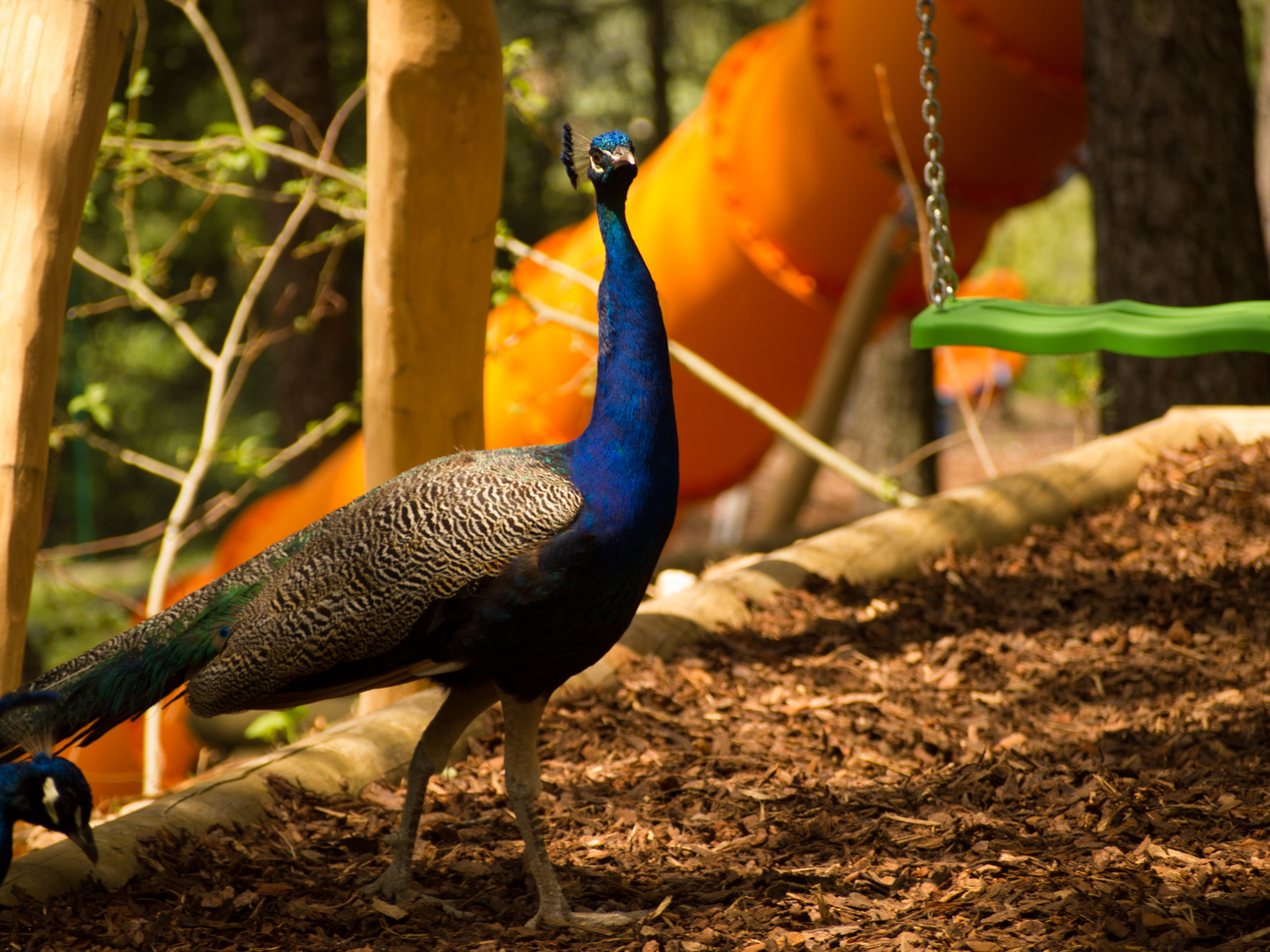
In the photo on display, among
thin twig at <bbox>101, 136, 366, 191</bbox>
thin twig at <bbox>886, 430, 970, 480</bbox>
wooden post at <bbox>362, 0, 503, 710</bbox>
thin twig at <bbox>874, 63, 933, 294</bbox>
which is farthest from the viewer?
thin twig at <bbox>886, 430, 970, 480</bbox>

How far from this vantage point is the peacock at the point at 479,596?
8.89 feet

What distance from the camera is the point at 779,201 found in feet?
22.2

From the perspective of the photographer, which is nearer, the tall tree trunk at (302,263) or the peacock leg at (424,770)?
the peacock leg at (424,770)

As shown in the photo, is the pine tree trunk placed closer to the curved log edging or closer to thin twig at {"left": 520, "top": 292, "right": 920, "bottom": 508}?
the curved log edging

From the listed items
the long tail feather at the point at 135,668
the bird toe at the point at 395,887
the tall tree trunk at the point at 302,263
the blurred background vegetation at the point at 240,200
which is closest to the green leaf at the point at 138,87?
the tall tree trunk at the point at 302,263

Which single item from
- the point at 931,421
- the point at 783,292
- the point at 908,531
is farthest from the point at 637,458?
the point at 931,421

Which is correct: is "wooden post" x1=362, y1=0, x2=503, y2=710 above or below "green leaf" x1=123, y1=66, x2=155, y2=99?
below

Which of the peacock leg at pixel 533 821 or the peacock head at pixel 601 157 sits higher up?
the peacock head at pixel 601 157

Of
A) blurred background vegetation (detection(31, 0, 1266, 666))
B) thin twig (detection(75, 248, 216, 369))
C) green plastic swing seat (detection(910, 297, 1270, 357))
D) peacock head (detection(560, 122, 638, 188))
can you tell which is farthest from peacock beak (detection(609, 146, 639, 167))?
blurred background vegetation (detection(31, 0, 1266, 666))

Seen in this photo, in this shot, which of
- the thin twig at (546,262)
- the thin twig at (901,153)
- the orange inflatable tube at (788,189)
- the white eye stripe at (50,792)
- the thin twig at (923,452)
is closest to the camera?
the white eye stripe at (50,792)

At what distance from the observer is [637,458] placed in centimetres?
277

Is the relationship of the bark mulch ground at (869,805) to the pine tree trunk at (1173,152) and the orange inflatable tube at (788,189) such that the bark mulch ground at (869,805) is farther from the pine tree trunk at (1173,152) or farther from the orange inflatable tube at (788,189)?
the orange inflatable tube at (788,189)

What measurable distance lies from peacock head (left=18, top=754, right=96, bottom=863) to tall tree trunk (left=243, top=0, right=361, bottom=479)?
5955 mm

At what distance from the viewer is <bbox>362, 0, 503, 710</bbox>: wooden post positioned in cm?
379
